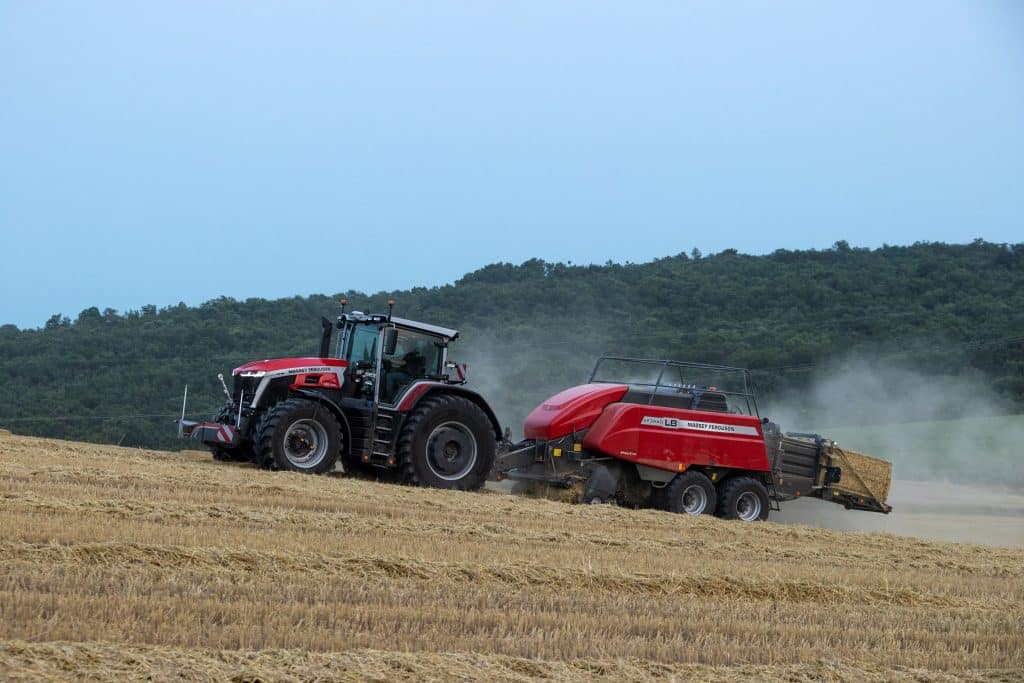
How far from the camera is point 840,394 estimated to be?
116 ft

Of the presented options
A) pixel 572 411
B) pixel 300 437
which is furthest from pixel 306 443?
pixel 572 411

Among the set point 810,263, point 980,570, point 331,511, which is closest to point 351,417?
point 331,511

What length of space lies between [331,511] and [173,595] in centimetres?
451

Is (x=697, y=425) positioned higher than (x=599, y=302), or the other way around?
(x=599, y=302)

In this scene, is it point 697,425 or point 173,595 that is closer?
point 173,595

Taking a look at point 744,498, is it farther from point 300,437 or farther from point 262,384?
point 262,384

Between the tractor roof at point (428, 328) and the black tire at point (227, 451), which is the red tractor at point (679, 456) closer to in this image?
the tractor roof at point (428, 328)

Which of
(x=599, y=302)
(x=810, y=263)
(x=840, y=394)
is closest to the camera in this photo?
(x=840, y=394)

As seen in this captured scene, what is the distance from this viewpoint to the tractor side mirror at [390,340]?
14.8 meters

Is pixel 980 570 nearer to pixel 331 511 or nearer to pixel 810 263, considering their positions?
pixel 331 511

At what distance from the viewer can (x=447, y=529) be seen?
10.5 meters

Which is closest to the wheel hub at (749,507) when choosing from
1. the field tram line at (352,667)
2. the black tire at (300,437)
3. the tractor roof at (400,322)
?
the tractor roof at (400,322)

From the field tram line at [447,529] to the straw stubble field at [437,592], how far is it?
3cm

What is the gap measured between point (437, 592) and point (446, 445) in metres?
7.30
